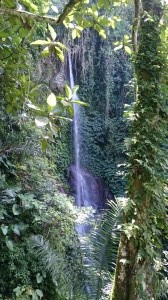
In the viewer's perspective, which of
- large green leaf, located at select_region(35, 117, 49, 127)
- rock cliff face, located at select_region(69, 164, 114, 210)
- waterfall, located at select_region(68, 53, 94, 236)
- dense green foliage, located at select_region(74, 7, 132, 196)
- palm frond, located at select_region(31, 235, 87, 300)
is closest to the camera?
large green leaf, located at select_region(35, 117, 49, 127)

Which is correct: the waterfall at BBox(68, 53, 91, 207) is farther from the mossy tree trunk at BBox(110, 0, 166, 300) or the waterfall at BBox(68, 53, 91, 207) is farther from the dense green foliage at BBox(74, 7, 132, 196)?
the mossy tree trunk at BBox(110, 0, 166, 300)

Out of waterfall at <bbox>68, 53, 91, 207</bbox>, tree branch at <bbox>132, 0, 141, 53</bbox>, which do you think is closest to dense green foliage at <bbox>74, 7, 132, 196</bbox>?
waterfall at <bbox>68, 53, 91, 207</bbox>

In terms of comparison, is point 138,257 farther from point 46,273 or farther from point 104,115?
point 104,115

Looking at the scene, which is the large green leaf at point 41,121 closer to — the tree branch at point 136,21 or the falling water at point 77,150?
the tree branch at point 136,21

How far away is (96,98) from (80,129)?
137 cm

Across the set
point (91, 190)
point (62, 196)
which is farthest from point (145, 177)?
point (91, 190)

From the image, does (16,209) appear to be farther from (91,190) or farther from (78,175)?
(91,190)

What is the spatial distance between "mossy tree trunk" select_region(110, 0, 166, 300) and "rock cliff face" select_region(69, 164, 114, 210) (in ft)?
17.7

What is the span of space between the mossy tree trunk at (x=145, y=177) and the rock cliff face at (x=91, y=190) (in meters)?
5.40

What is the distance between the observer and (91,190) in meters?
8.13

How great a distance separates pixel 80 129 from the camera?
8.88m

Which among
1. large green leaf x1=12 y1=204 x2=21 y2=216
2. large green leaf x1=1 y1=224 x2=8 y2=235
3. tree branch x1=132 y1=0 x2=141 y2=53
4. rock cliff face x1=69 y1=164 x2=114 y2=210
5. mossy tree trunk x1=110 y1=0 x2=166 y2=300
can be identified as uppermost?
tree branch x1=132 y1=0 x2=141 y2=53

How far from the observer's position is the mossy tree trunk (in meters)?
1.98

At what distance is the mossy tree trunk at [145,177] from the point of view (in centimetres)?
198
